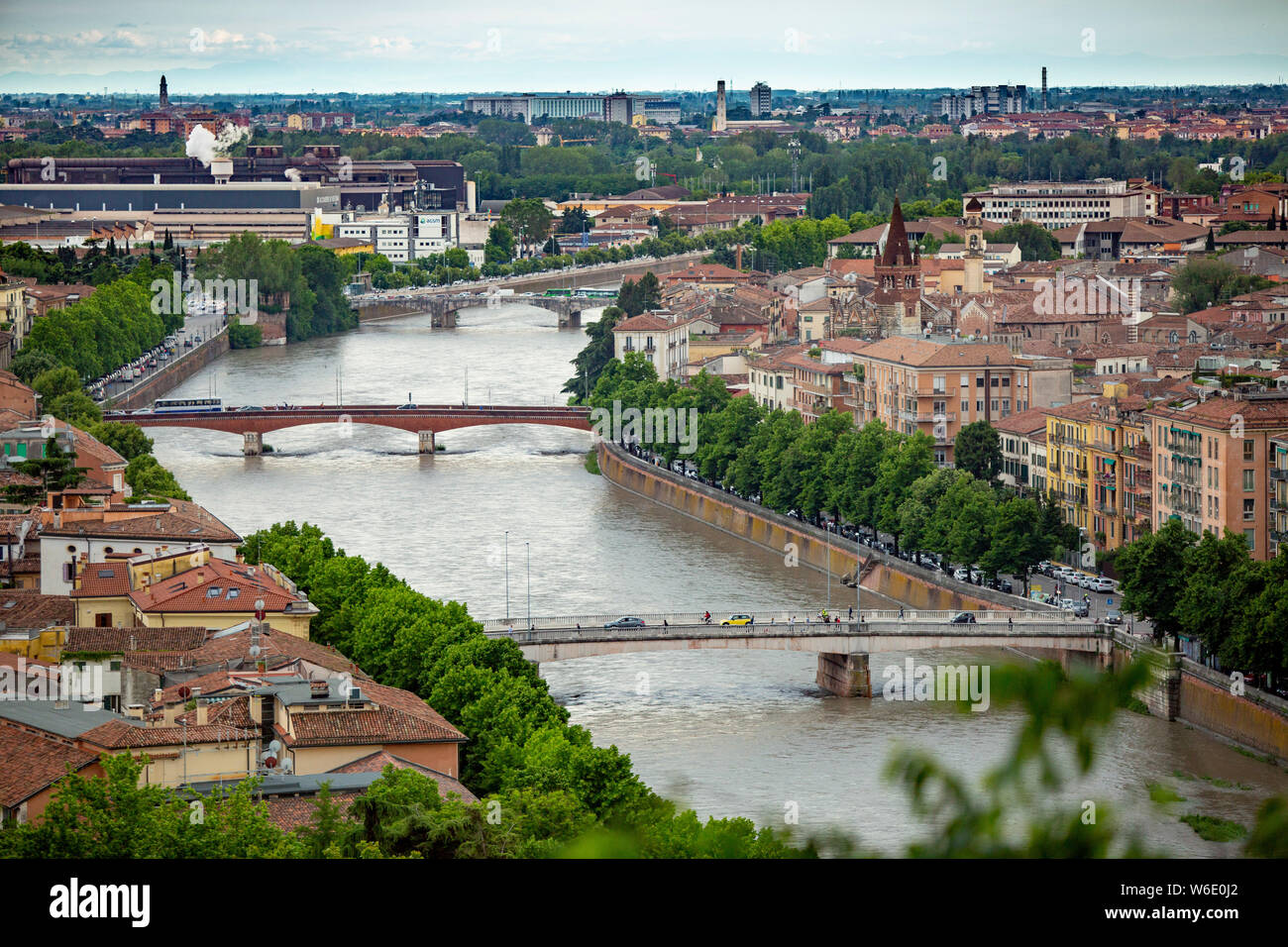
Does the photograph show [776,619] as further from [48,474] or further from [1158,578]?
[48,474]

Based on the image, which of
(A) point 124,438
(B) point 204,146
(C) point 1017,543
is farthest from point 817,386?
(B) point 204,146

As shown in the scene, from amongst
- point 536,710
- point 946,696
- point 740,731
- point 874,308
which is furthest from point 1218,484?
point 874,308

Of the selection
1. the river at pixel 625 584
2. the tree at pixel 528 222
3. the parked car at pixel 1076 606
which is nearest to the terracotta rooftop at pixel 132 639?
the river at pixel 625 584

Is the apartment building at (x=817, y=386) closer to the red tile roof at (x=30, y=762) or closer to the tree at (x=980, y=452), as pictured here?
the tree at (x=980, y=452)

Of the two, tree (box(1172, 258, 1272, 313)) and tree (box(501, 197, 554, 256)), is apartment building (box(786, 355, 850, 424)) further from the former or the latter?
tree (box(501, 197, 554, 256))

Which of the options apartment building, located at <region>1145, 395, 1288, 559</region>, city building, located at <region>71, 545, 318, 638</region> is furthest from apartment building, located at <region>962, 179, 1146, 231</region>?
city building, located at <region>71, 545, 318, 638</region>
